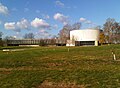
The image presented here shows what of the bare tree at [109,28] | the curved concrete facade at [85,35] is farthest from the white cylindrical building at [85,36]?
the bare tree at [109,28]

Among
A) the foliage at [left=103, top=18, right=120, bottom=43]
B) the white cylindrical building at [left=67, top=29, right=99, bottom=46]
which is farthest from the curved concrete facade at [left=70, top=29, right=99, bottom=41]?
the foliage at [left=103, top=18, right=120, bottom=43]

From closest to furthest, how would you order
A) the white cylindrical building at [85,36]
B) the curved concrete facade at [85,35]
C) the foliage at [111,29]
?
the foliage at [111,29], the white cylindrical building at [85,36], the curved concrete facade at [85,35]

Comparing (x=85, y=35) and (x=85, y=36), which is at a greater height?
(x=85, y=35)

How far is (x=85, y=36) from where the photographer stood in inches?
6368

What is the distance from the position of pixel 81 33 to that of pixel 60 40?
685 inches

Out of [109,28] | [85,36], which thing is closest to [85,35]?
[85,36]

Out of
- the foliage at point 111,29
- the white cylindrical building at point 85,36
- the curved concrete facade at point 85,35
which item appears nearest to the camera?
the foliage at point 111,29

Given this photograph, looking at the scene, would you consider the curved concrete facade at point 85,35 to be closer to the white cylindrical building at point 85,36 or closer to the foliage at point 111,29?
the white cylindrical building at point 85,36

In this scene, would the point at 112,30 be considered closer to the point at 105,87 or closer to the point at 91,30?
the point at 91,30

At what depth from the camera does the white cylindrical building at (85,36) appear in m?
159

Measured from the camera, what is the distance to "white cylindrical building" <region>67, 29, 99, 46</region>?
522 ft

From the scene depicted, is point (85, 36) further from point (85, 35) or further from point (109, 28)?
point (109, 28)

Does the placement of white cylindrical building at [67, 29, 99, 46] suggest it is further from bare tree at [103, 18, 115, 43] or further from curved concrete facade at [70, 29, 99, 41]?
bare tree at [103, 18, 115, 43]

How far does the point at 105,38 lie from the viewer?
136 meters
